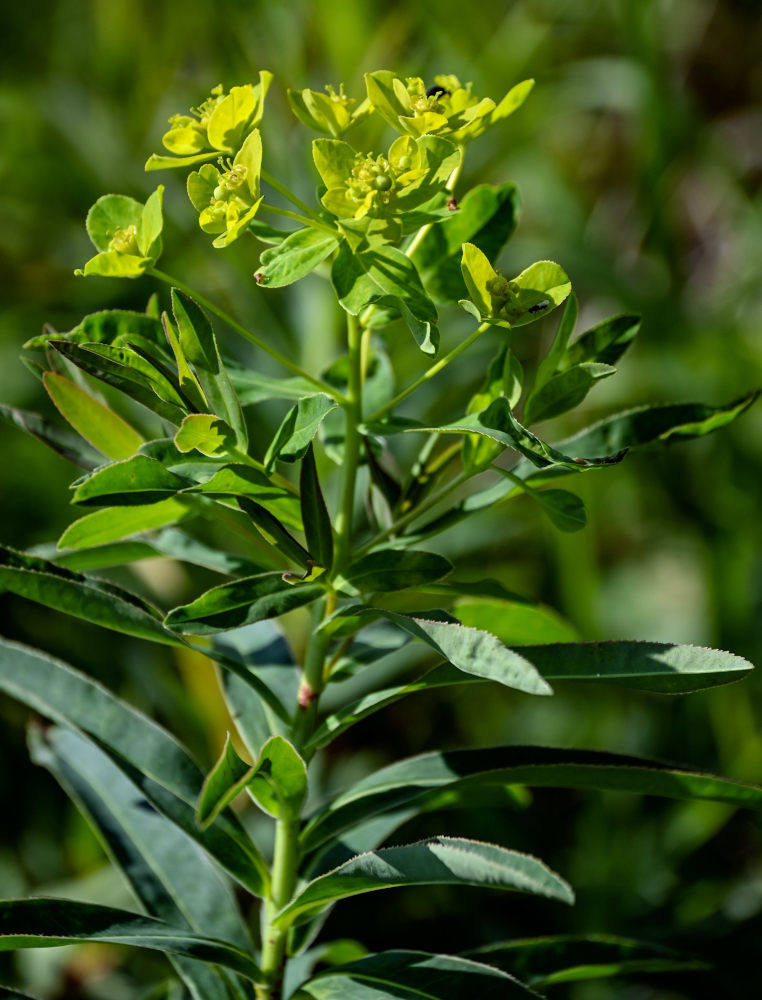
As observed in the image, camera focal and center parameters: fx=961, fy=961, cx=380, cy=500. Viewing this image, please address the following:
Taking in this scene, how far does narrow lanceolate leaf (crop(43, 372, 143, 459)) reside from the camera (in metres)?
0.67

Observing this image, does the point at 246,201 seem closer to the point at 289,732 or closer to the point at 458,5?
the point at 289,732

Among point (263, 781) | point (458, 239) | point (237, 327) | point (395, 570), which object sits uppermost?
point (458, 239)

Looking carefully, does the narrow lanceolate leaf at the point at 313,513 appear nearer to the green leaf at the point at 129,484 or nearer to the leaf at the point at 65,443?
the green leaf at the point at 129,484

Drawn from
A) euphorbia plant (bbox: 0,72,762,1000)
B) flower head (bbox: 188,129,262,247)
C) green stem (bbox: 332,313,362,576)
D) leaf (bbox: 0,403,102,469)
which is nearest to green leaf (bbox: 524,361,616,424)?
euphorbia plant (bbox: 0,72,762,1000)

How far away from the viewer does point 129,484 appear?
57 cm

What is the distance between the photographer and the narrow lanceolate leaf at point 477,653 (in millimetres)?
477

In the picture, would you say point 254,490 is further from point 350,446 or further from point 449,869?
point 449,869

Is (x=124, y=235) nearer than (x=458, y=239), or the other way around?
(x=124, y=235)

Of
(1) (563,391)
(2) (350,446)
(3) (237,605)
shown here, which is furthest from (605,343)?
(3) (237,605)

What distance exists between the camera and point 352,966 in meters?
0.68

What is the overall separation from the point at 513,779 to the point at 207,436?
32 cm

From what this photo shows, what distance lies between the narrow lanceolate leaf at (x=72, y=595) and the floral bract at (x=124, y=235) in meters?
0.20

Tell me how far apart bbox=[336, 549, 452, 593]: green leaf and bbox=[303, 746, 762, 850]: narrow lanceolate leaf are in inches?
6.1

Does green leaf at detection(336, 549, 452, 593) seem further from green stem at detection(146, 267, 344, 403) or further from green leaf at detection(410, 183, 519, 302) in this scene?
green leaf at detection(410, 183, 519, 302)
